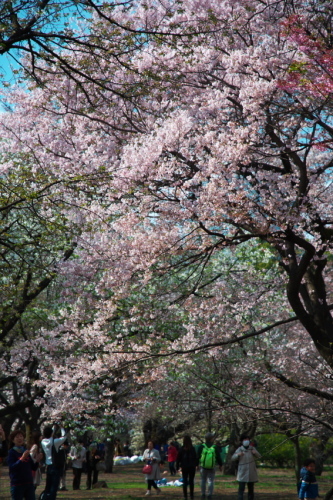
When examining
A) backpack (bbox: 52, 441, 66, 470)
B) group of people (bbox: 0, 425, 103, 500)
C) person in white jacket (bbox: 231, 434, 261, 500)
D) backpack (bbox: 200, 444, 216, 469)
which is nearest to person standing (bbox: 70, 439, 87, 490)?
group of people (bbox: 0, 425, 103, 500)

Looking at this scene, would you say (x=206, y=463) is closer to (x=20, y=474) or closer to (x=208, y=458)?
(x=208, y=458)

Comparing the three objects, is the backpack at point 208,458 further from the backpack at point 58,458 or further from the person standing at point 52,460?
the person standing at point 52,460

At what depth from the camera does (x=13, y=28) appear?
6.89 metres

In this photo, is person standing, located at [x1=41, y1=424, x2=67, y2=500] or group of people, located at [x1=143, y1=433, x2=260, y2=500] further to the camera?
group of people, located at [x1=143, y1=433, x2=260, y2=500]

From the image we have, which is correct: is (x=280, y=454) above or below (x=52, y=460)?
above

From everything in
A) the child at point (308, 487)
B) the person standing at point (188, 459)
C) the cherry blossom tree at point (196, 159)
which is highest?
the cherry blossom tree at point (196, 159)

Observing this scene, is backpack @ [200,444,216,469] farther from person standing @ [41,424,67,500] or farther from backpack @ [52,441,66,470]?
person standing @ [41,424,67,500]

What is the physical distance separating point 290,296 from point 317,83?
12.1 feet

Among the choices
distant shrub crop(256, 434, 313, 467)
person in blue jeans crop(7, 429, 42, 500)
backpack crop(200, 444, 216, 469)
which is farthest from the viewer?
distant shrub crop(256, 434, 313, 467)

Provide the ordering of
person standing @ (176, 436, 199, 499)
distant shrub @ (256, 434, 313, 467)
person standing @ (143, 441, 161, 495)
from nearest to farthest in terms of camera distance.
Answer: person standing @ (176, 436, 199, 499), person standing @ (143, 441, 161, 495), distant shrub @ (256, 434, 313, 467)

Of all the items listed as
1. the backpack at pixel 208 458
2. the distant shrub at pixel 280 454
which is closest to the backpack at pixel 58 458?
the backpack at pixel 208 458

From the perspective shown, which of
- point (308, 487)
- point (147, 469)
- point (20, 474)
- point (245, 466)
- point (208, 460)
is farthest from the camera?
point (147, 469)

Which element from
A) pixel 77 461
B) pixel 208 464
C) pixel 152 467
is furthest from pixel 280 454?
pixel 208 464

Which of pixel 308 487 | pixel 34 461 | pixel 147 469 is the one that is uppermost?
pixel 34 461
